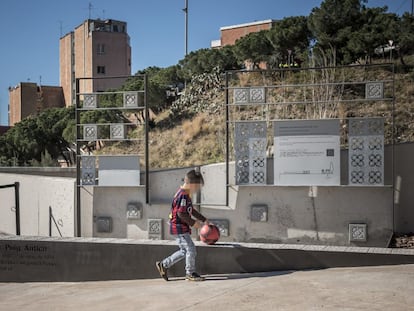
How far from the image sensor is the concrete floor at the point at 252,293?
19.1ft

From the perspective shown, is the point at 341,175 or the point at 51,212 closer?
the point at 341,175

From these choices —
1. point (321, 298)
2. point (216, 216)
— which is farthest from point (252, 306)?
point (216, 216)

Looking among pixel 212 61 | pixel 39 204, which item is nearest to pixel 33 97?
pixel 212 61

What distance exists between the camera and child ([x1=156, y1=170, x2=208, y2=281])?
7164mm

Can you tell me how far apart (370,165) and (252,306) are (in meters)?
4.85

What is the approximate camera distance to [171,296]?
6555mm

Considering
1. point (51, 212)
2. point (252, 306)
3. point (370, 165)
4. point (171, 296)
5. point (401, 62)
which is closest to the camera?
point (252, 306)

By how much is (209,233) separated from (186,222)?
728mm

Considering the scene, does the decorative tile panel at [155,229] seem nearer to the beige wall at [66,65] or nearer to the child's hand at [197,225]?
the child's hand at [197,225]

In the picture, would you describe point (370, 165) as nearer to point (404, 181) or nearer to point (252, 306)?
point (404, 181)


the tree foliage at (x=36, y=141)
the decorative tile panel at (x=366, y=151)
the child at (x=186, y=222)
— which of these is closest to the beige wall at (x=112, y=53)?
the tree foliage at (x=36, y=141)

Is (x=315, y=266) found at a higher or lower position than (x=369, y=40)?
lower

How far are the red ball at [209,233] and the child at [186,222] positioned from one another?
1.12ft

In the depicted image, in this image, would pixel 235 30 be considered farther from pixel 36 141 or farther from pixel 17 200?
pixel 17 200
